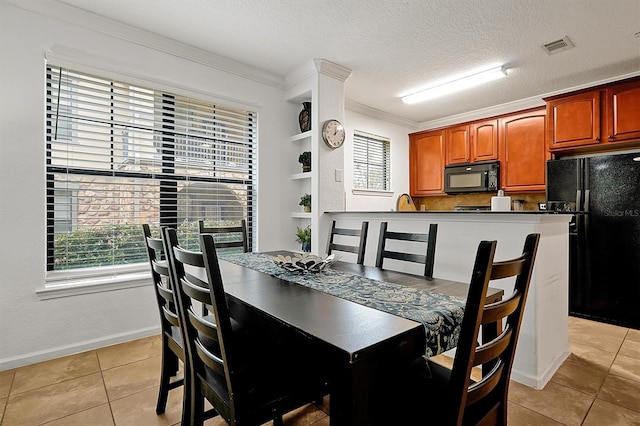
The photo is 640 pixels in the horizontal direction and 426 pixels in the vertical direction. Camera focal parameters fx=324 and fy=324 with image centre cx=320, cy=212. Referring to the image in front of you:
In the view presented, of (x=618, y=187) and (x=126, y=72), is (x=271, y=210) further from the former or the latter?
(x=618, y=187)

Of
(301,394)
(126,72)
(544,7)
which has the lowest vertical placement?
(301,394)

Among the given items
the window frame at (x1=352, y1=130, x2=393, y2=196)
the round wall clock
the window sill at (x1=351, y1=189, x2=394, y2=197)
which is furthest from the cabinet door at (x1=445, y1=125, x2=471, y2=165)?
the round wall clock

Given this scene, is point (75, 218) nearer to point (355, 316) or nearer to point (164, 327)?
point (164, 327)

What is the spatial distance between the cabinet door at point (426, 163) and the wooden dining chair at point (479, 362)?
3.90m

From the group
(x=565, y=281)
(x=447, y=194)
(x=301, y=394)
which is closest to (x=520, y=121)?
(x=447, y=194)

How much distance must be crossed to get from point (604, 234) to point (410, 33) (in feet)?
8.58

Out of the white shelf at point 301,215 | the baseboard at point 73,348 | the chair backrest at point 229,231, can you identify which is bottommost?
the baseboard at point 73,348

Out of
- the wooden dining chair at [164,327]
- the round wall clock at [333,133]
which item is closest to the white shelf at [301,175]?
the round wall clock at [333,133]

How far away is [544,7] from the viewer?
228 centimetres

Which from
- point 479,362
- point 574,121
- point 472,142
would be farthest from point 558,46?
point 479,362

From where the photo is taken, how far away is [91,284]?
8.06 feet

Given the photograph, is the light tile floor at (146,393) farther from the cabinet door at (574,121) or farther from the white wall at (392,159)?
the white wall at (392,159)

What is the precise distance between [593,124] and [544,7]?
1739 millimetres

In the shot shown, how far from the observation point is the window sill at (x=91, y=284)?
2.32 metres
